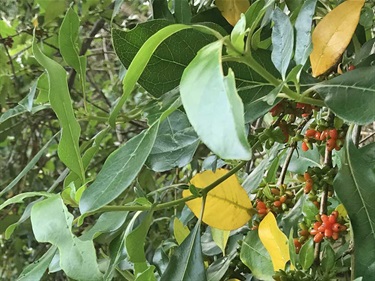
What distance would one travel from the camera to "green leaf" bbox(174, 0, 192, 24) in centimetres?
49

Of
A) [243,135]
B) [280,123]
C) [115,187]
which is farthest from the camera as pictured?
[280,123]

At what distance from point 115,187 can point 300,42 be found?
0.53 feet

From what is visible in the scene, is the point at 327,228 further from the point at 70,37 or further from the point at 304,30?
the point at 70,37

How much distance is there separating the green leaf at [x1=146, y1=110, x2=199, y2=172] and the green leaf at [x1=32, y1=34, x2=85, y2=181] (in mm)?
97

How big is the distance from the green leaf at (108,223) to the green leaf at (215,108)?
0.21 m

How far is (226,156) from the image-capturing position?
24 centimetres

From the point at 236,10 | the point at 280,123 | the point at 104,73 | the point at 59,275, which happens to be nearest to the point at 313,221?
the point at 280,123

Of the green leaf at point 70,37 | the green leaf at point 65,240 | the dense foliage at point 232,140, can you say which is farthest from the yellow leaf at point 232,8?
the green leaf at point 65,240

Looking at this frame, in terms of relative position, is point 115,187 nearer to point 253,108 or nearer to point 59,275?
point 253,108

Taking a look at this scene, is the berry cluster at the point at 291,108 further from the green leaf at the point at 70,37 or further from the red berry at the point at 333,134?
the green leaf at the point at 70,37

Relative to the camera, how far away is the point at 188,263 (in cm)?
45

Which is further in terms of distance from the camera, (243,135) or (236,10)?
(236,10)

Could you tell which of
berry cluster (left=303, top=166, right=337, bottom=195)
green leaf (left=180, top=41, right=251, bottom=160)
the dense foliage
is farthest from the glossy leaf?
green leaf (left=180, top=41, right=251, bottom=160)

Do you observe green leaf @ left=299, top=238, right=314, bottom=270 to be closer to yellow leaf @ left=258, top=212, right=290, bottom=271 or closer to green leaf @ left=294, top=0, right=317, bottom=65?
yellow leaf @ left=258, top=212, right=290, bottom=271
